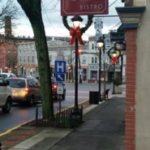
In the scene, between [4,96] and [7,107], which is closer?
[4,96]

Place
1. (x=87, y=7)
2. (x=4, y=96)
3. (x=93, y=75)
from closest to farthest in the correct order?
1. (x=87, y=7)
2. (x=4, y=96)
3. (x=93, y=75)

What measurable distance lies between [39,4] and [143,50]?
257 inches

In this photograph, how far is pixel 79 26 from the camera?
12.0 m

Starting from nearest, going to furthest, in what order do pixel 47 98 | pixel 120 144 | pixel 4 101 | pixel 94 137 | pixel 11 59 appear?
pixel 120 144 → pixel 94 137 → pixel 47 98 → pixel 4 101 → pixel 11 59

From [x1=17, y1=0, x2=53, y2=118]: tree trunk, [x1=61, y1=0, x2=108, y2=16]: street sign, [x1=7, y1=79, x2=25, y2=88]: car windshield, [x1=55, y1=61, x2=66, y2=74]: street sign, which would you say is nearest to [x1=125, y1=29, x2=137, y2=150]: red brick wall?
[x1=61, y1=0, x2=108, y2=16]: street sign

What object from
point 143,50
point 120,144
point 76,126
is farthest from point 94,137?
point 143,50

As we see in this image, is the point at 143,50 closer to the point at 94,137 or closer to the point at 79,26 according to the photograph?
the point at 94,137

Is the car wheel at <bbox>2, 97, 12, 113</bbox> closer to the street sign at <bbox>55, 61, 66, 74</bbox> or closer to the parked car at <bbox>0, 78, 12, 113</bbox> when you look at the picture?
the parked car at <bbox>0, 78, 12, 113</bbox>

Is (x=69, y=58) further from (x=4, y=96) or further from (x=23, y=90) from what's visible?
(x=4, y=96)

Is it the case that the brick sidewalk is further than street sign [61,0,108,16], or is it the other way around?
the brick sidewalk

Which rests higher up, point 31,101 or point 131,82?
point 131,82

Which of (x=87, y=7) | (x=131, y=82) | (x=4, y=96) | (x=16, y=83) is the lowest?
(x=4, y=96)

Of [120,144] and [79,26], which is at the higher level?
[79,26]

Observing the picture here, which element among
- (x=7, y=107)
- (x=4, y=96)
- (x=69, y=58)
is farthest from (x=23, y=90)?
(x=69, y=58)
